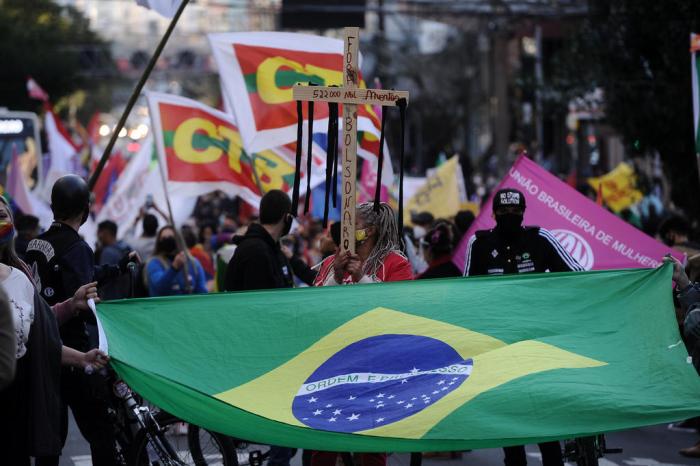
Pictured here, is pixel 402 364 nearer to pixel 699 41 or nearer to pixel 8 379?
pixel 8 379

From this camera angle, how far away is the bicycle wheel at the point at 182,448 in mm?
6977

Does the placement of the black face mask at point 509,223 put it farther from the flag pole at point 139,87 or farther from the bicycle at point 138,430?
the flag pole at point 139,87

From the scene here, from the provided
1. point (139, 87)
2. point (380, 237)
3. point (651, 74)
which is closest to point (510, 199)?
point (380, 237)

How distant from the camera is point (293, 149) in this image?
12344 millimetres

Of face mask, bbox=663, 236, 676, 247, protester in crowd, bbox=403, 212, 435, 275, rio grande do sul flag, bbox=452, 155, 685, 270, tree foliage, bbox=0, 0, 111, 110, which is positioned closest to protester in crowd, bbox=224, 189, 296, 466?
rio grande do sul flag, bbox=452, 155, 685, 270

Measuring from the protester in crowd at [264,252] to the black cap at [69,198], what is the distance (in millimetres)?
1570

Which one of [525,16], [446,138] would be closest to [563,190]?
[525,16]

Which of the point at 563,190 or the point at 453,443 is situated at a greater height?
the point at 563,190

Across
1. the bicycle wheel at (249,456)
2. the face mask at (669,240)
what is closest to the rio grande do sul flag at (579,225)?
the face mask at (669,240)

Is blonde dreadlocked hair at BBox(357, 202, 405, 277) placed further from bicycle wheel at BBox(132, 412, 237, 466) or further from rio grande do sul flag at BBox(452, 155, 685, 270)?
rio grande do sul flag at BBox(452, 155, 685, 270)

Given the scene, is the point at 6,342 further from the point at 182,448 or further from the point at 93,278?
the point at 182,448

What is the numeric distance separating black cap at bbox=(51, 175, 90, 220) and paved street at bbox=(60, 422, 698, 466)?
9.84ft

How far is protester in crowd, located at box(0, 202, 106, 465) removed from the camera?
546cm

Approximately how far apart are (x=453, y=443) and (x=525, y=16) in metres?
29.6
